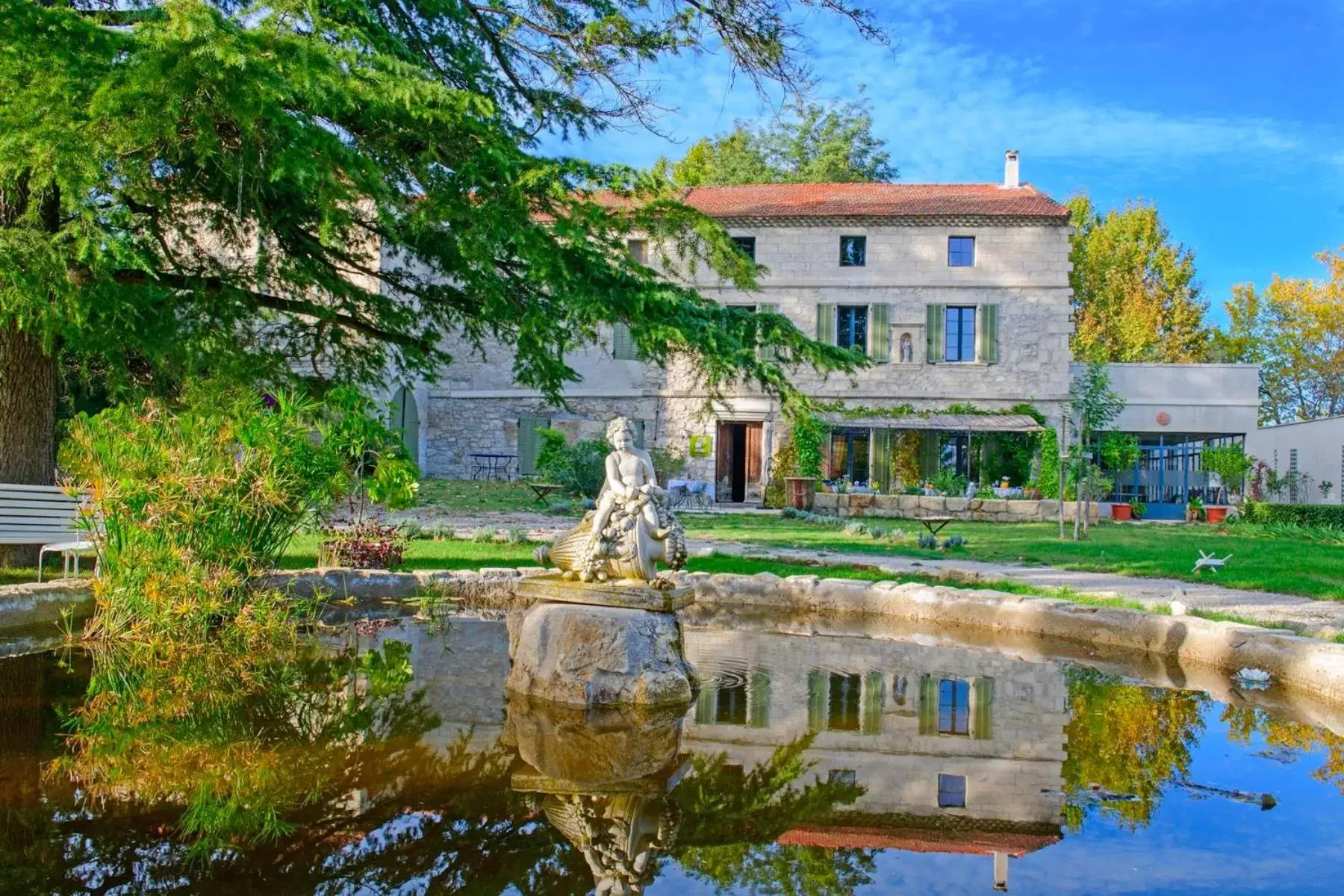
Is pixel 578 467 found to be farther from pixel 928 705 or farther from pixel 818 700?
pixel 928 705

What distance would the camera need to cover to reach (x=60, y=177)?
6324 millimetres

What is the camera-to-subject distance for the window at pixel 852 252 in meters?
24.0

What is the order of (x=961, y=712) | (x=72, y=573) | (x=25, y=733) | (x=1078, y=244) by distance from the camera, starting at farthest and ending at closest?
(x=1078, y=244) < (x=72, y=573) < (x=961, y=712) < (x=25, y=733)

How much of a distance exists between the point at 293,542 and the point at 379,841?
28.2 ft

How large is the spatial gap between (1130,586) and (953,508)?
1205 cm

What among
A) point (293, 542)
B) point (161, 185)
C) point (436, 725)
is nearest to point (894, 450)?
point (293, 542)

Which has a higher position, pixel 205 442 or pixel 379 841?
pixel 205 442

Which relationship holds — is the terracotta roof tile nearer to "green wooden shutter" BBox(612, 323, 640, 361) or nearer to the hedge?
"green wooden shutter" BBox(612, 323, 640, 361)

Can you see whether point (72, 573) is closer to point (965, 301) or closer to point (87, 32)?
point (87, 32)

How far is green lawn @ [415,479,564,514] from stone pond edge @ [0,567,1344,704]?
326 inches

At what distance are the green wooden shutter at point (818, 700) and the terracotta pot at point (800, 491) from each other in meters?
15.1

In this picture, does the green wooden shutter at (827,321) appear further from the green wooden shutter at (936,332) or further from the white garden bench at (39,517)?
the white garden bench at (39,517)

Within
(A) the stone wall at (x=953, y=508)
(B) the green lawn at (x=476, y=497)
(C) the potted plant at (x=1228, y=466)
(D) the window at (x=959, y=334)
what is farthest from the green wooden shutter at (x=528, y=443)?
(C) the potted plant at (x=1228, y=466)

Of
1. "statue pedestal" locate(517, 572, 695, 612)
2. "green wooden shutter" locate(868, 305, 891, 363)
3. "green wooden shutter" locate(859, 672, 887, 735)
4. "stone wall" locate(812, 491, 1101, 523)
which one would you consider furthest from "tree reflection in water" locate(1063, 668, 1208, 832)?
"green wooden shutter" locate(868, 305, 891, 363)
